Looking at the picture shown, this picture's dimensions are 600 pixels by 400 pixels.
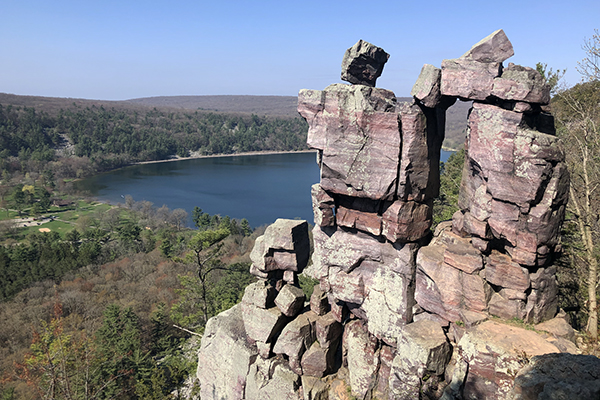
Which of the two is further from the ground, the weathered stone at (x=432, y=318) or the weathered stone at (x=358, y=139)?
the weathered stone at (x=358, y=139)

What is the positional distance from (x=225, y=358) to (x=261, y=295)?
9.36 ft

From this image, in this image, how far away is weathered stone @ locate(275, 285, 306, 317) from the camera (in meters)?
13.1

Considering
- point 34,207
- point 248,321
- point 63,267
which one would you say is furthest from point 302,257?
point 34,207

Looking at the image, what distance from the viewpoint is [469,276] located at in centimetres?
967

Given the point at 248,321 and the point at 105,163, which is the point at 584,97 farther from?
the point at 105,163

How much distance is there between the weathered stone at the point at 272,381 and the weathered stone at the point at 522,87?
10.1 metres

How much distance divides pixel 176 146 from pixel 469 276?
130307 mm

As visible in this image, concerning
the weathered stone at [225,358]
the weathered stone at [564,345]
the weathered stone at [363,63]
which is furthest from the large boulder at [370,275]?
the weathered stone at [363,63]

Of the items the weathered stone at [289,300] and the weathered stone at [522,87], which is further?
the weathered stone at [289,300]

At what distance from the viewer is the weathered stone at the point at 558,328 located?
29.0 ft

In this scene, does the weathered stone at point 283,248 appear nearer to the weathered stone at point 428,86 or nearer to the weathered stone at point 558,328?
the weathered stone at point 428,86

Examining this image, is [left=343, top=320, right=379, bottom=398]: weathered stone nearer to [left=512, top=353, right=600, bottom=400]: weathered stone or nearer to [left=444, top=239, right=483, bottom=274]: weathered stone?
[left=444, top=239, right=483, bottom=274]: weathered stone

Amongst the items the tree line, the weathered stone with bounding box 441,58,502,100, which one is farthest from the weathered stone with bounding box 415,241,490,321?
the tree line

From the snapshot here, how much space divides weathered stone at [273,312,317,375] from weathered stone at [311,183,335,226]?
3.47 metres
